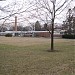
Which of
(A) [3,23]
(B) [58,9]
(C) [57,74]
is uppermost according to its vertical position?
(B) [58,9]

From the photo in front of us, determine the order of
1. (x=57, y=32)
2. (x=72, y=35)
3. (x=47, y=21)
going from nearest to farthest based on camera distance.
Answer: (x=47, y=21)
(x=72, y=35)
(x=57, y=32)

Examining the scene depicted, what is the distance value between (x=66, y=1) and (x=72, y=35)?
4378 centimetres

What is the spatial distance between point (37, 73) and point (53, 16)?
13468mm

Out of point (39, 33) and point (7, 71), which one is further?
point (39, 33)

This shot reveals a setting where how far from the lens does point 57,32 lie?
101m

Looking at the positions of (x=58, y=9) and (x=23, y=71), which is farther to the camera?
(x=58, y=9)

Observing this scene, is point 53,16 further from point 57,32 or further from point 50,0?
point 57,32

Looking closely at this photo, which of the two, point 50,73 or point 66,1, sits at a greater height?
point 66,1

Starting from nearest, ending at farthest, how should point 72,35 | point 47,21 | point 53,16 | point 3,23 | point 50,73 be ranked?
point 3,23 → point 50,73 → point 53,16 → point 47,21 → point 72,35

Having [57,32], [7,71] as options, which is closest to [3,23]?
[7,71]

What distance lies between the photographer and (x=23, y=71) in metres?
11.1

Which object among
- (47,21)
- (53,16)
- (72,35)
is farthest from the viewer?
(72,35)

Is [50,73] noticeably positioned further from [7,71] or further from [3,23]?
[3,23]

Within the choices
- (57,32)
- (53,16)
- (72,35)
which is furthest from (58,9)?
(57,32)
